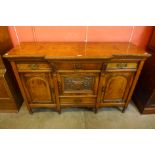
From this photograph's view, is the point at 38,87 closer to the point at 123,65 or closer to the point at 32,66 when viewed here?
the point at 32,66

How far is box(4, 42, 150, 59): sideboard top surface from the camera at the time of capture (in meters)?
1.16

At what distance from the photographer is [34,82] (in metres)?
1.38

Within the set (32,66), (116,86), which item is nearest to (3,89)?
(32,66)

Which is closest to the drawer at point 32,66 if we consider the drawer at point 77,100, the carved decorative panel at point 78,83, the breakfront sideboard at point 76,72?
the breakfront sideboard at point 76,72

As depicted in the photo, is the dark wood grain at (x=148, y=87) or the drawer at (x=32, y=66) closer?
the drawer at (x=32, y=66)

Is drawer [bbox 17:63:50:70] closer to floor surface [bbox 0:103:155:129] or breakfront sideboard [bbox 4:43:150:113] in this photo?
breakfront sideboard [bbox 4:43:150:113]

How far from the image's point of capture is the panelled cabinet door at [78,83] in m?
1.32

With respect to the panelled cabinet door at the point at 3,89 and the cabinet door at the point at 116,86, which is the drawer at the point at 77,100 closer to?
the cabinet door at the point at 116,86

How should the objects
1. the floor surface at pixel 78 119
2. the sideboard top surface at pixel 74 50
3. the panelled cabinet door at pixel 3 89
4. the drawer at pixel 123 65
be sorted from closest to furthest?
the sideboard top surface at pixel 74 50, the drawer at pixel 123 65, the panelled cabinet door at pixel 3 89, the floor surface at pixel 78 119

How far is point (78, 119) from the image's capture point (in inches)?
63.6

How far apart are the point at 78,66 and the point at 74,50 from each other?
0.19 meters

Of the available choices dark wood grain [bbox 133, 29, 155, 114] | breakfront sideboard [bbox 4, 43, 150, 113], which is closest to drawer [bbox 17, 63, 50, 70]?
breakfront sideboard [bbox 4, 43, 150, 113]

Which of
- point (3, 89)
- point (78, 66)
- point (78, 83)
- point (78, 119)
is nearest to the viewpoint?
point (78, 66)
